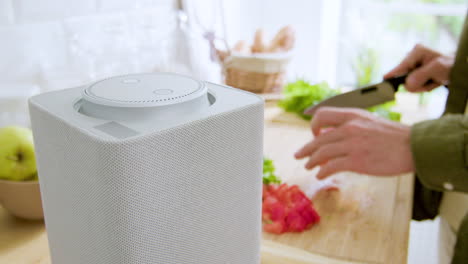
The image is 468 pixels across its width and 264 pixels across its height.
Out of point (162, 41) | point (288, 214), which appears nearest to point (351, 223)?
point (288, 214)

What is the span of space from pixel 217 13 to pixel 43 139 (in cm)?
119

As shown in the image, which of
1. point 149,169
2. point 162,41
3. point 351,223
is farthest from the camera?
point 162,41

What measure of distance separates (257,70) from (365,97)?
0.38 m

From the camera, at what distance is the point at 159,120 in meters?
0.29

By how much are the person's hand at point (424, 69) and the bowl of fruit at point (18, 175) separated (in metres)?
A: 0.75

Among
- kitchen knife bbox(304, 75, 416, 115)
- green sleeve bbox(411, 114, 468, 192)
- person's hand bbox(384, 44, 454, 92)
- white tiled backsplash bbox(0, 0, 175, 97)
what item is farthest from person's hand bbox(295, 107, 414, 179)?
white tiled backsplash bbox(0, 0, 175, 97)

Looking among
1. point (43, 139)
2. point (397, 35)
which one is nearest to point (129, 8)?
point (43, 139)

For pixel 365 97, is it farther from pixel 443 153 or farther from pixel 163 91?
pixel 163 91

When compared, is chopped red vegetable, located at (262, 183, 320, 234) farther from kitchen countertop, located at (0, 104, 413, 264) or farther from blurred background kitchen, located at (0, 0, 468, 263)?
blurred background kitchen, located at (0, 0, 468, 263)

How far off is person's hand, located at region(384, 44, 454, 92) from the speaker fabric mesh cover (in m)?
0.71

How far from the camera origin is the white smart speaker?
0.87 ft

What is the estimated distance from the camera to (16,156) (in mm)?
575

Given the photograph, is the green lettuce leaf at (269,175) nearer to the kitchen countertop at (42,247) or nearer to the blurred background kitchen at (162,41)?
the kitchen countertop at (42,247)

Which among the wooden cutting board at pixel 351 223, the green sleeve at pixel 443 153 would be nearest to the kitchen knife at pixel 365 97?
the wooden cutting board at pixel 351 223
